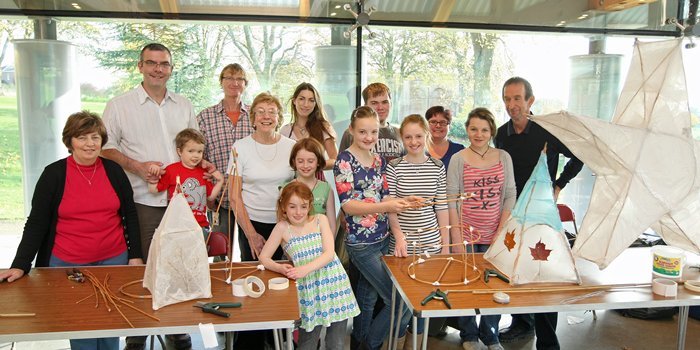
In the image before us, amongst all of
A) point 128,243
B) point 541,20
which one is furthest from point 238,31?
point 541,20

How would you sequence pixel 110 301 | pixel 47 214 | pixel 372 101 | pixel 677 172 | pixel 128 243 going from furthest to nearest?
1. pixel 372 101
2. pixel 128 243
3. pixel 47 214
4. pixel 677 172
5. pixel 110 301

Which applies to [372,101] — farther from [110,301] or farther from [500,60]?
[500,60]

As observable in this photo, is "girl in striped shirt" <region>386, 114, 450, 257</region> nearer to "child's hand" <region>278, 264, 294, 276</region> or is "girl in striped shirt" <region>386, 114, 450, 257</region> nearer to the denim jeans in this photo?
the denim jeans

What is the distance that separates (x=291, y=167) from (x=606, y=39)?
12.6 feet

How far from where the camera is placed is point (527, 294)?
2117mm

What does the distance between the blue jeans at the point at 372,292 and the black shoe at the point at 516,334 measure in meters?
0.90

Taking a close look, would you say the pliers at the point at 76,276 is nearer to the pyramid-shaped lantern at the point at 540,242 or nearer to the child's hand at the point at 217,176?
the child's hand at the point at 217,176

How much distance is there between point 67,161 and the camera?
2.33m

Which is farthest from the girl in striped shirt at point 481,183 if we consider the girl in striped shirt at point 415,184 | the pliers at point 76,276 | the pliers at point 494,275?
the pliers at point 76,276

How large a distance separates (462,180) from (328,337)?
1.09 meters

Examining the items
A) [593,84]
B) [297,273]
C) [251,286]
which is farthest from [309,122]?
[593,84]

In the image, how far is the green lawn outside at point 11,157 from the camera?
14.0ft

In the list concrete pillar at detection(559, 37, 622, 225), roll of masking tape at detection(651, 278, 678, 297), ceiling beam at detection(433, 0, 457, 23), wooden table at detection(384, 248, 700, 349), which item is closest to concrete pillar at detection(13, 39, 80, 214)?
ceiling beam at detection(433, 0, 457, 23)

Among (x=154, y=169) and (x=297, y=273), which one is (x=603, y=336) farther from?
(x=154, y=169)
